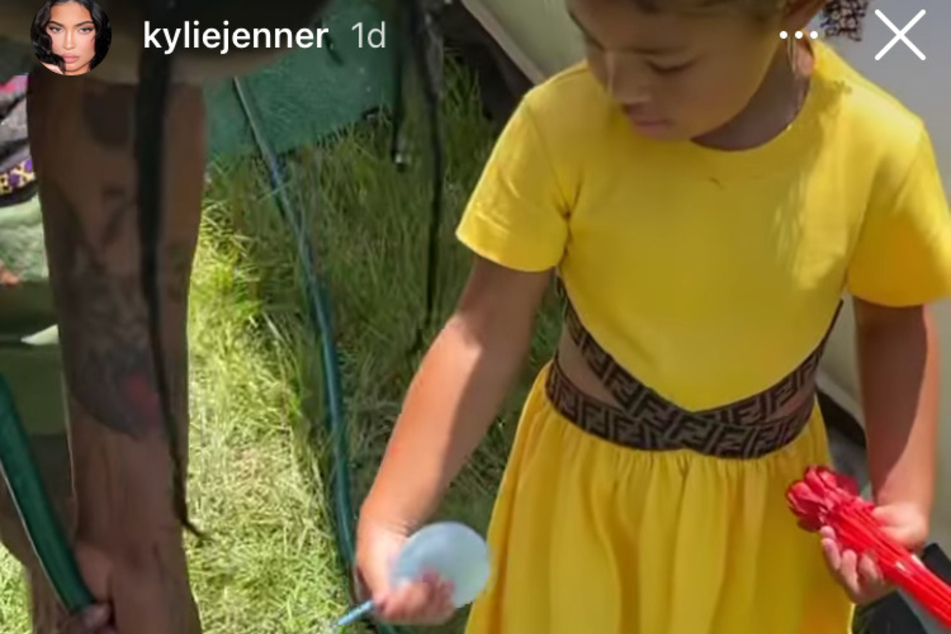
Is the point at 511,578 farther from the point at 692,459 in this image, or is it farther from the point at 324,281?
the point at 324,281

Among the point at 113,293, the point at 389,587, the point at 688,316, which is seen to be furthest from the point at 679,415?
the point at 113,293

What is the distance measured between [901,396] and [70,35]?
15.6 inches

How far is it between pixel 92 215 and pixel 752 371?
304 mm

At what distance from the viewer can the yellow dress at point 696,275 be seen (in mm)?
668

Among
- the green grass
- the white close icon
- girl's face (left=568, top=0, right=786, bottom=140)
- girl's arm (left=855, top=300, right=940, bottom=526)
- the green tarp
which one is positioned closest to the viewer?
girl's face (left=568, top=0, right=786, bottom=140)

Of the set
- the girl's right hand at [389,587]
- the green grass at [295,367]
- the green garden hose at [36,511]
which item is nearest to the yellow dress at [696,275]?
the girl's right hand at [389,587]

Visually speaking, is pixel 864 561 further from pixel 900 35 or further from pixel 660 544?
pixel 900 35

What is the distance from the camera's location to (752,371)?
713 millimetres

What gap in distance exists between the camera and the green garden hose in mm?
763

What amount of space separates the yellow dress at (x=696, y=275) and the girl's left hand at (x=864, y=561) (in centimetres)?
6

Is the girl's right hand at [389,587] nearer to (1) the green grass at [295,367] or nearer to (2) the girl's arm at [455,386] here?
(2) the girl's arm at [455,386]

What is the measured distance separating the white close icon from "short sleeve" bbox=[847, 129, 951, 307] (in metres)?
0.32

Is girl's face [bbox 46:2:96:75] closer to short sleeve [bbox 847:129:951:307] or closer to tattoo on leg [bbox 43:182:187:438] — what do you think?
tattoo on leg [bbox 43:182:187:438]

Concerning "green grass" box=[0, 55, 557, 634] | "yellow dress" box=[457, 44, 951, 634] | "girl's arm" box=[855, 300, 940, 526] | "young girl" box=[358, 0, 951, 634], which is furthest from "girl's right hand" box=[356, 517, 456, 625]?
"green grass" box=[0, 55, 557, 634]
